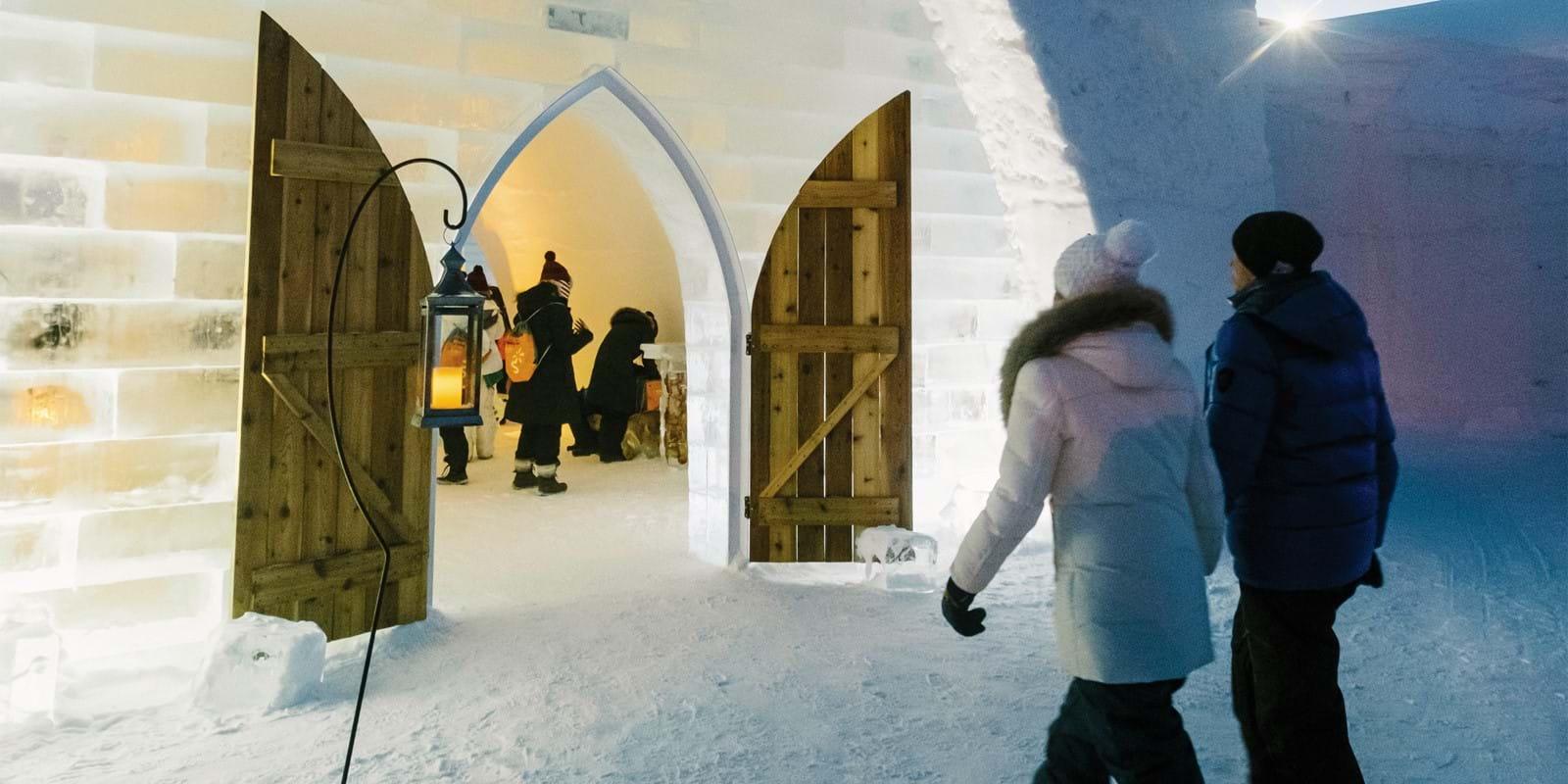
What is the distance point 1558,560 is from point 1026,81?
3.56 metres

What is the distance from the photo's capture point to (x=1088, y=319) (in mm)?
1997

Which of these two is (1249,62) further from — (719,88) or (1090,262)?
(1090,262)

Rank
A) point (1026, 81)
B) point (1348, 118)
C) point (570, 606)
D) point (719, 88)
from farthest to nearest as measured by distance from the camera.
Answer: point (1348, 118), point (1026, 81), point (719, 88), point (570, 606)

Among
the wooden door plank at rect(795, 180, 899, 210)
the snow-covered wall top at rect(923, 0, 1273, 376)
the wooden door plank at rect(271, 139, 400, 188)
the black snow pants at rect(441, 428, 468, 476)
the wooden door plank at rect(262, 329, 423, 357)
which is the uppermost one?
the snow-covered wall top at rect(923, 0, 1273, 376)

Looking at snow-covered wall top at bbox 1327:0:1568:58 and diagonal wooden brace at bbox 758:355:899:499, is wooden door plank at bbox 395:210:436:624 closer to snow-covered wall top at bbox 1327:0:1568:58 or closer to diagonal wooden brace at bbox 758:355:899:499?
diagonal wooden brace at bbox 758:355:899:499

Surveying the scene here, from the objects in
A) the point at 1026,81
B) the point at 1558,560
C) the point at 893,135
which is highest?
the point at 1026,81

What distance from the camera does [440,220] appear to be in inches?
169

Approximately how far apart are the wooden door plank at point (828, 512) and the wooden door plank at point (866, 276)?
92 mm

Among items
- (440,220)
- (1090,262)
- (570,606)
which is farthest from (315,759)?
(1090,262)

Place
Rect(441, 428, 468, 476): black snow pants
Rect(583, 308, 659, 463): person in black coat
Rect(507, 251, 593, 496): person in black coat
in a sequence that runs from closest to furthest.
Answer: Rect(507, 251, 593, 496): person in black coat, Rect(441, 428, 468, 476): black snow pants, Rect(583, 308, 659, 463): person in black coat

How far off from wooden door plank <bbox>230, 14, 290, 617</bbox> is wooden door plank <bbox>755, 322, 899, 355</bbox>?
2202mm

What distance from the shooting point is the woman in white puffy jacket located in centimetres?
192

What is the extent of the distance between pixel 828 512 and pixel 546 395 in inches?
108

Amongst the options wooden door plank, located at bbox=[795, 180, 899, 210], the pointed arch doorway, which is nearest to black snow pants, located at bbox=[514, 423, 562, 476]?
the pointed arch doorway
